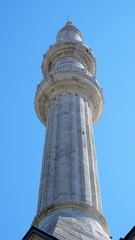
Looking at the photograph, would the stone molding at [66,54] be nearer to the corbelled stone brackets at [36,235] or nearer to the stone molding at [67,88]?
the stone molding at [67,88]

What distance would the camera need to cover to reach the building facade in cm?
1443

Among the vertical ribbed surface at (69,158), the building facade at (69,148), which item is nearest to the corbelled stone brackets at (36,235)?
the building facade at (69,148)

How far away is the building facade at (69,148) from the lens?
1443 centimetres

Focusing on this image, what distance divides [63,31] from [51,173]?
49.8 feet

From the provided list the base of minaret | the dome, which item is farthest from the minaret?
the dome

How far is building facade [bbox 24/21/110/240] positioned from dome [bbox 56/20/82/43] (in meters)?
0.58

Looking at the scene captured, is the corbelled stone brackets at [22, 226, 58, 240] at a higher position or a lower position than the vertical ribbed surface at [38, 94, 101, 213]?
lower

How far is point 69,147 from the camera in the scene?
18.0 m

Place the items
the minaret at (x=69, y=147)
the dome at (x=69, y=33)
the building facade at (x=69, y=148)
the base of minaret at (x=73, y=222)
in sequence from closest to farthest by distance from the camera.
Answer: the base of minaret at (x=73, y=222), the building facade at (x=69, y=148), the minaret at (x=69, y=147), the dome at (x=69, y=33)

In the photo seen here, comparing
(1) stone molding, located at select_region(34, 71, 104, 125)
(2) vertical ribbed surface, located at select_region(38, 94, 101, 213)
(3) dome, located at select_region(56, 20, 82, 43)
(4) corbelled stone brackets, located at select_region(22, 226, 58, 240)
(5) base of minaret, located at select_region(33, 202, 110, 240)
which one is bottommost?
(4) corbelled stone brackets, located at select_region(22, 226, 58, 240)

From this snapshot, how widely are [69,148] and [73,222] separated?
4.34 meters

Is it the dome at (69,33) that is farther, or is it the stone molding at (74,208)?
the dome at (69,33)

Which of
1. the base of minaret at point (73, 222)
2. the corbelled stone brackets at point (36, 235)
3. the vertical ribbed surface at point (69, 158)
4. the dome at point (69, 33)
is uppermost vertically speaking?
the dome at point (69, 33)

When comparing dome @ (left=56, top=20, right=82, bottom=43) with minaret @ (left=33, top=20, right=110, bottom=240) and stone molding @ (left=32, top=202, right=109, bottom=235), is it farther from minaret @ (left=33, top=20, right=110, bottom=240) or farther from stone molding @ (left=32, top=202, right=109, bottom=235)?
stone molding @ (left=32, top=202, right=109, bottom=235)
